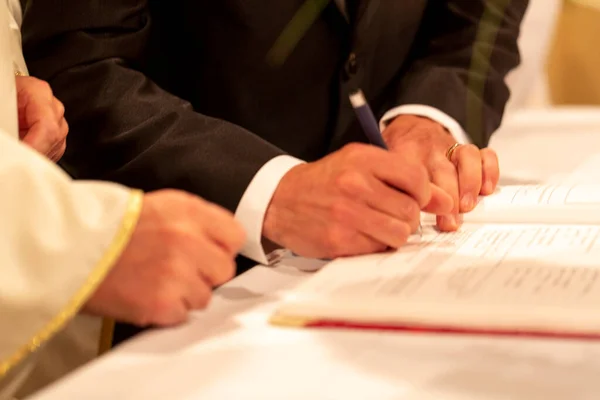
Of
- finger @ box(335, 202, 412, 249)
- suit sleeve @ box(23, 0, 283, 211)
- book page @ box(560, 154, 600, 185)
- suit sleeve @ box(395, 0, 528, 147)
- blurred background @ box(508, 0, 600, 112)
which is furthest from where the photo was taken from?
blurred background @ box(508, 0, 600, 112)

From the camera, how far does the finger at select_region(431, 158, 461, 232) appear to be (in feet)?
2.40

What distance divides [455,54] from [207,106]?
0.39 metres

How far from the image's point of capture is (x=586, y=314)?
0.49 meters

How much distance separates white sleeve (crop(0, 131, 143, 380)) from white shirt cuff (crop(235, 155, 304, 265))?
0.25m

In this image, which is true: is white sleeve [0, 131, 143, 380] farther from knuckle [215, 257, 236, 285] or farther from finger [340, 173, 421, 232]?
finger [340, 173, 421, 232]

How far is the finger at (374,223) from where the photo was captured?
65cm

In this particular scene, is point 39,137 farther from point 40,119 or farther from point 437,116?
point 437,116

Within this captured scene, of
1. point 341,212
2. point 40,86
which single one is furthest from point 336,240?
point 40,86

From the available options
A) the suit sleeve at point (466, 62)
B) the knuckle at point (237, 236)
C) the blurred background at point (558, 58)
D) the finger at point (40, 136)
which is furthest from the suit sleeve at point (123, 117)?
the blurred background at point (558, 58)

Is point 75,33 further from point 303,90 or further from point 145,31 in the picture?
point 303,90

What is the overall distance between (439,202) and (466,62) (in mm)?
470

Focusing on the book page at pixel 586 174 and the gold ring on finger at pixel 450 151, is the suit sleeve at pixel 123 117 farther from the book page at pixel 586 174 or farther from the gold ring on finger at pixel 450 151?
the book page at pixel 586 174

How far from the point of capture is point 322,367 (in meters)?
0.46

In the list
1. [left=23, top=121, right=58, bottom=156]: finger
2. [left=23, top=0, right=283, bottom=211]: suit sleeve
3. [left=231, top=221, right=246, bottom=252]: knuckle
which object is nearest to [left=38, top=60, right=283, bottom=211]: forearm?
[left=23, top=0, right=283, bottom=211]: suit sleeve
